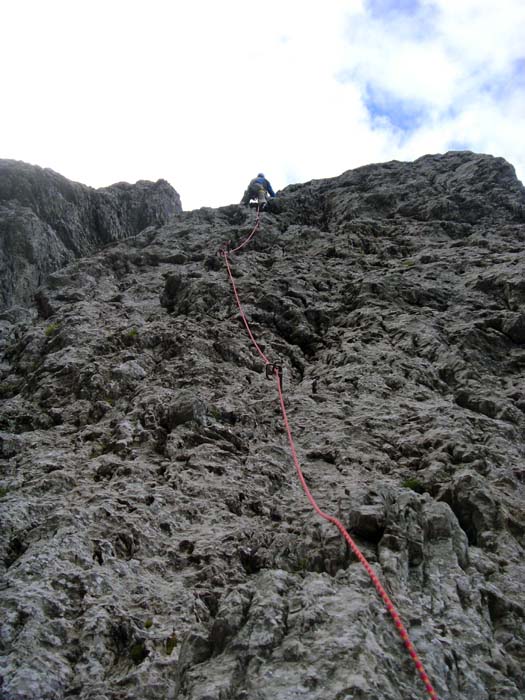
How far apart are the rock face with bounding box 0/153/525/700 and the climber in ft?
16.5

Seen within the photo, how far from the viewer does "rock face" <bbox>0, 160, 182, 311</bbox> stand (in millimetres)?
17344

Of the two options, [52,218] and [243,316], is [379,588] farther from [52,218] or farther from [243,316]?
[52,218]

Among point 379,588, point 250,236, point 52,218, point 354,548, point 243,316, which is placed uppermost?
point 250,236

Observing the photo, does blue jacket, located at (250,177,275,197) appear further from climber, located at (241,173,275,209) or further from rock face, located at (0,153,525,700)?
rock face, located at (0,153,525,700)

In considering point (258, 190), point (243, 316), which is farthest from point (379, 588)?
point (258, 190)

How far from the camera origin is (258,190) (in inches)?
842

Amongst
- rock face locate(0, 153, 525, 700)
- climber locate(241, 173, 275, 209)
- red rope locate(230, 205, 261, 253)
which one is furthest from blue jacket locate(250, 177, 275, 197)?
rock face locate(0, 153, 525, 700)

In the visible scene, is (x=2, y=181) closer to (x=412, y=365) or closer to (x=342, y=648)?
(x=412, y=365)

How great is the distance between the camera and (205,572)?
639 cm

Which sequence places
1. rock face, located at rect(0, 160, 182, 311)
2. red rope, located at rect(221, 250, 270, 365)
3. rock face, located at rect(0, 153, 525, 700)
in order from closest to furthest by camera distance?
1. rock face, located at rect(0, 153, 525, 700)
2. red rope, located at rect(221, 250, 270, 365)
3. rock face, located at rect(0, 160, 182, 311)

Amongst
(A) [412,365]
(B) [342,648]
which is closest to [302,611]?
(B) [342,648]

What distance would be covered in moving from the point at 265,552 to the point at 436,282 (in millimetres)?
9706

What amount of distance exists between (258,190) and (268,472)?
15.5m

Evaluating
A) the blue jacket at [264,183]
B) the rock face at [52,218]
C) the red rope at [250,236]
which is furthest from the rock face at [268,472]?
the blue jacket at [264,183]
